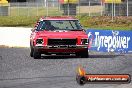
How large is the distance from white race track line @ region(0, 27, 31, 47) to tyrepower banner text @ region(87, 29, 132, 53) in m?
4.27

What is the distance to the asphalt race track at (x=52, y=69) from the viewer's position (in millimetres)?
11867

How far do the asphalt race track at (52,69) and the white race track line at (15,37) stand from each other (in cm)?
551

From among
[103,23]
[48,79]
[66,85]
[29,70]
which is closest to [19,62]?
[29,70]

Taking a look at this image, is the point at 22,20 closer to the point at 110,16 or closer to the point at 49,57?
the point at 110,16

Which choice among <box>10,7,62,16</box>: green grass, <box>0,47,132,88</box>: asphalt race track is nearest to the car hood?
<box>0,47,132,88</box>: asphalt race track

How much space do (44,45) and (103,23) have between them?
Answer: 90.1 feet

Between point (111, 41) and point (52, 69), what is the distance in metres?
7.77

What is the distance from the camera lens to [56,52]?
61.9 feet

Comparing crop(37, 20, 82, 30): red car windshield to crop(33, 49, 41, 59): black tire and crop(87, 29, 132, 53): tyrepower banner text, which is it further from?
crop(87, 29, 132, 53): tyrepower banner text

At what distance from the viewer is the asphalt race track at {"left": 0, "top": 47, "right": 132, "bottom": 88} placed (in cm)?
1187

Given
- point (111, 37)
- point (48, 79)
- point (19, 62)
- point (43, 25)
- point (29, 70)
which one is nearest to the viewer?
point (48, 79)

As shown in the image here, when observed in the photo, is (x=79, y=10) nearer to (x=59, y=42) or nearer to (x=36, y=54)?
Answer: (x=36, y=54)

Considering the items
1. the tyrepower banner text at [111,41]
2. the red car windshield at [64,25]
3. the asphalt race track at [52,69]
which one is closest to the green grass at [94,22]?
the tyrepower banner text at [111,41]

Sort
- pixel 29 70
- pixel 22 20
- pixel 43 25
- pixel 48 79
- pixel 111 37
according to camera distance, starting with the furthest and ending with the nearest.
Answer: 1. pixel 22 20
2. pixel 111 37
3. pixel 43 25
4. pixel 29 70
5. pixel 48 79
